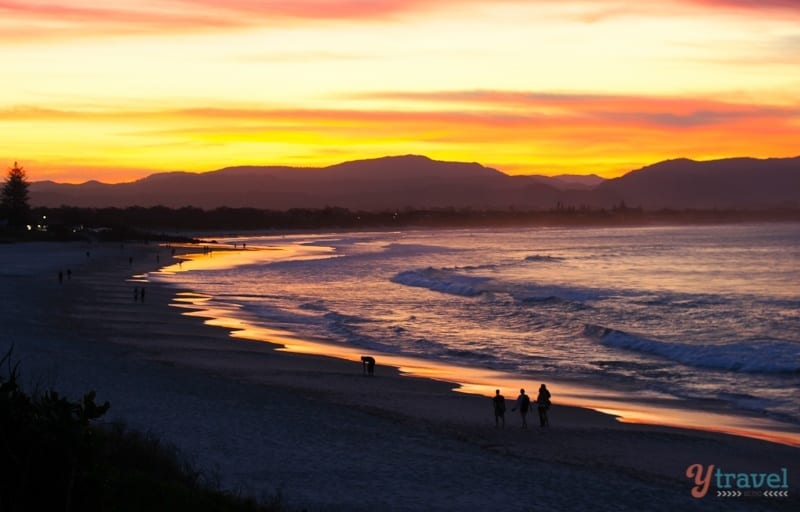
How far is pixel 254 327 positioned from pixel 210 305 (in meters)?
8.34

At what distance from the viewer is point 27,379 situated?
1888 cm

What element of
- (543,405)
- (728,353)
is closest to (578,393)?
(543,405)

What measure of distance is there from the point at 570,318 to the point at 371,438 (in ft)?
73.8

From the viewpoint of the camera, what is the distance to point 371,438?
16.0 meters

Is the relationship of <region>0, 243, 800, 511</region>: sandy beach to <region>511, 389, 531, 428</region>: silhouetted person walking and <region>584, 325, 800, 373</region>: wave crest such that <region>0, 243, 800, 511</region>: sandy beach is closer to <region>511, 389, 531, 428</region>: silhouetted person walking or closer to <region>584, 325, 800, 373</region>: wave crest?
<region>511, 389, 531, 428</region>: silhouetted person walking

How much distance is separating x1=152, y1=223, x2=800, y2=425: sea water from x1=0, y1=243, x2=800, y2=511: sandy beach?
158 inches

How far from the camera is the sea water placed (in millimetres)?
24203

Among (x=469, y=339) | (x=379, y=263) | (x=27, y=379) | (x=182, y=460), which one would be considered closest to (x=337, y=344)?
(x=469, y=339)

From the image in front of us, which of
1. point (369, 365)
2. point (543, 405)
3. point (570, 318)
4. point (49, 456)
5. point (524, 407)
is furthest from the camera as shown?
point (570, 318)

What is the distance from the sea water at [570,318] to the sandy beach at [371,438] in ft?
13.1

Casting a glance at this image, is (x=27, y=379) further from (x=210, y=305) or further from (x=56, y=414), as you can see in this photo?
(x=210, y=305)

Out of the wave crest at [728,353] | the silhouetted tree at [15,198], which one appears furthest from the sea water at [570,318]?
the silhouetted tree at [15,198]

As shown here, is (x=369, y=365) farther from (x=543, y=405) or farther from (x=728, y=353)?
(x=728, y=353)

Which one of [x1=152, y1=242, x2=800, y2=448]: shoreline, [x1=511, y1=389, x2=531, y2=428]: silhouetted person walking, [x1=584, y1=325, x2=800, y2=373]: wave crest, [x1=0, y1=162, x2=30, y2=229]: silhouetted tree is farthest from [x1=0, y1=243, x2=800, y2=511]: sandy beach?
[x1=0, y1=162, x2=30, y2=229]: silhouetted tree
